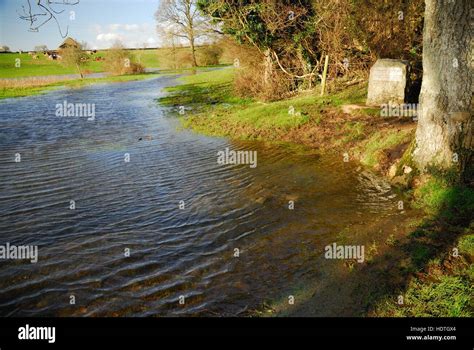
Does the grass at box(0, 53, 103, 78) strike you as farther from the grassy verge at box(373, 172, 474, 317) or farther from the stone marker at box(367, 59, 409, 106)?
the grassy verge at box(373, 172, 474, 317)

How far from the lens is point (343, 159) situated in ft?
38.7

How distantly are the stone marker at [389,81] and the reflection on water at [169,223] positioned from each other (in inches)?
216

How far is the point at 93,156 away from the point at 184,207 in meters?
6.50

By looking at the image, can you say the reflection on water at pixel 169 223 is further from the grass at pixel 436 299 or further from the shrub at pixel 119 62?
the shrub at pixel 119 62

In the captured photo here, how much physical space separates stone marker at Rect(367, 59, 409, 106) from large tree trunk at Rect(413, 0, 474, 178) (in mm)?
7266

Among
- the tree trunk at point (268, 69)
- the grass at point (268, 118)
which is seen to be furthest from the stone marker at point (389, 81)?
the tree trunk at point (268, 69)

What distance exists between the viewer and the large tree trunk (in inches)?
303

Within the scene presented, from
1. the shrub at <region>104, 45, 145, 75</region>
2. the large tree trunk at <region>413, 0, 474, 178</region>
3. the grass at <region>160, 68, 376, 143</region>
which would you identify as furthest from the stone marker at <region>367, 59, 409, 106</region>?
the shrub at <region>104, 45, 145, 75</region>

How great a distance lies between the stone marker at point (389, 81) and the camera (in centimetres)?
1511

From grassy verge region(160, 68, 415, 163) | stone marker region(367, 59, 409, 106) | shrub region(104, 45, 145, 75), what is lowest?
grassy verge region(160, 68, 415, 163)

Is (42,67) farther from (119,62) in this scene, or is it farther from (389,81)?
(389,81)

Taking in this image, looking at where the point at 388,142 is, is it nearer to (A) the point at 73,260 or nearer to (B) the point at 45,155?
(A) the point at 73,260

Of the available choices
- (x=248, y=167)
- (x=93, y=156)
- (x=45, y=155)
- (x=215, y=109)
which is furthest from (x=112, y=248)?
(x=215, y=109)

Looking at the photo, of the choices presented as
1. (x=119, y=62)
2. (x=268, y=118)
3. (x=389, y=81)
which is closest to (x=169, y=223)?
(x=268, y=118)
